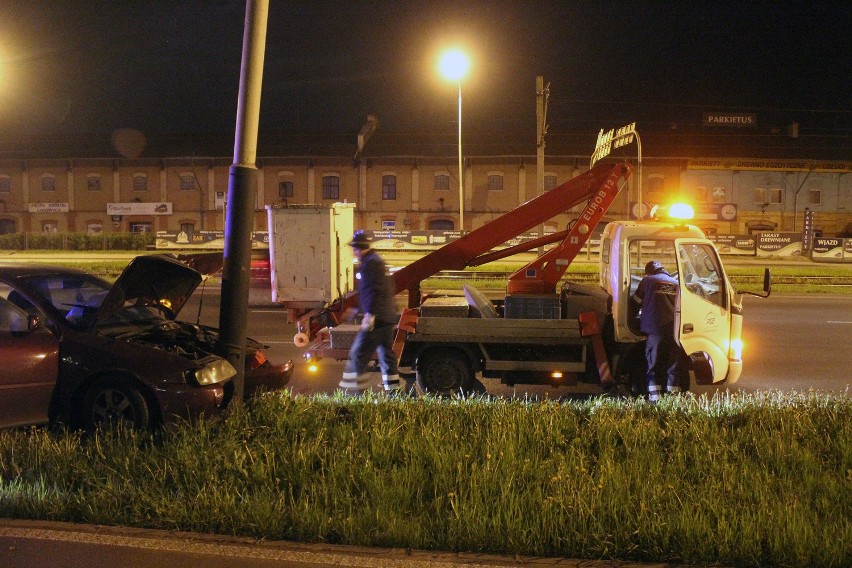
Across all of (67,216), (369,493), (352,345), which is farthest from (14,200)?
(369,493)

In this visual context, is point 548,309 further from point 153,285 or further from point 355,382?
point 153,285

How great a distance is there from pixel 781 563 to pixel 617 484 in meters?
1.10

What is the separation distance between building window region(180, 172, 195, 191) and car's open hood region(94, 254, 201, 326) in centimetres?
4609

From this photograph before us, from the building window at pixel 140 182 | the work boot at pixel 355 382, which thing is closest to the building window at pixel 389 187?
the building window at pixel 140 182

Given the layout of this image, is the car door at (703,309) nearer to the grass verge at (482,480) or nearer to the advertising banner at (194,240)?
the grass verge at (482,480)

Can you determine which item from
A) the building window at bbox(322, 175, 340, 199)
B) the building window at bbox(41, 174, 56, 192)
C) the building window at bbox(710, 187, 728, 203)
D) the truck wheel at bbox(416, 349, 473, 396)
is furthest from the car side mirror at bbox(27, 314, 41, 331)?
the building window at bbox(41, 174, 56, 192)

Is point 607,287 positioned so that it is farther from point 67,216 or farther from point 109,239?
point 67,216

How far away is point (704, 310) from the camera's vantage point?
868cm

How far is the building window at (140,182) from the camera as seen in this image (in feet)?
173

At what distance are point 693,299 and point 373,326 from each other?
11.4 feet

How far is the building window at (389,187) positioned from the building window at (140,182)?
15.9 m

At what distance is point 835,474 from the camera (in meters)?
5.56

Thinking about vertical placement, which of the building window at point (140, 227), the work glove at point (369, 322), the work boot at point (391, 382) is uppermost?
the building window at point (140, 227)

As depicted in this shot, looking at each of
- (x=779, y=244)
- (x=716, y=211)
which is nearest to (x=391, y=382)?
(x=779, y=244)
